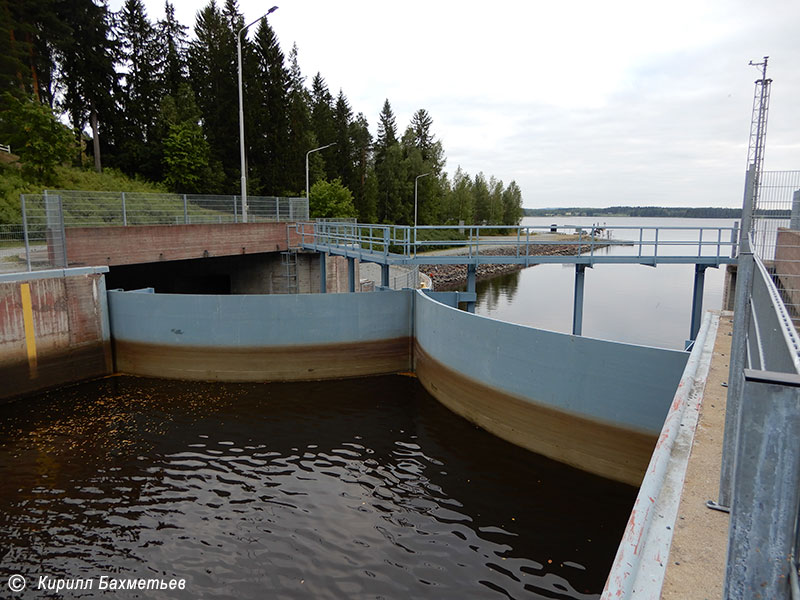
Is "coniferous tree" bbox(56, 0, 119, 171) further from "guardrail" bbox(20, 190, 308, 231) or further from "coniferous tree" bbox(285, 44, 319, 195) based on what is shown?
"guardrail" bbox(20, 190, 308, 231)

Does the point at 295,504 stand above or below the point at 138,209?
below

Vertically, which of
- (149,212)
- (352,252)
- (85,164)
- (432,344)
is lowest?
(432,344)

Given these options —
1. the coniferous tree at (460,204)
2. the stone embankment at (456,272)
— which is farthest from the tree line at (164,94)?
the coniferous tree at (460,204)

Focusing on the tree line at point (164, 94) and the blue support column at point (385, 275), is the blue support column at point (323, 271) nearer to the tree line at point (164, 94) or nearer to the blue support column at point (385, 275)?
the blue support column at point (385, 275)

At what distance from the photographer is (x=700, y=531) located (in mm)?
4449

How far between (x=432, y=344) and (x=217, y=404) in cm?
549

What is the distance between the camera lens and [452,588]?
268 inches

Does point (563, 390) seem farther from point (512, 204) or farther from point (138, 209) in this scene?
point (512, 204)

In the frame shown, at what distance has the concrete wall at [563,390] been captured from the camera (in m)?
9.10

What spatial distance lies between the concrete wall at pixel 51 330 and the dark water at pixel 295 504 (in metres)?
1.09

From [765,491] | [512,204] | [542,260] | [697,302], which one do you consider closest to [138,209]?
[542,260]

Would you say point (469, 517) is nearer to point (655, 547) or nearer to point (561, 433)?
point (561, 433)

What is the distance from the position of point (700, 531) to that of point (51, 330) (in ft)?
49.2

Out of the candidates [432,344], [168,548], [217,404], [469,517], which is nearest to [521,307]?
[432,344]
